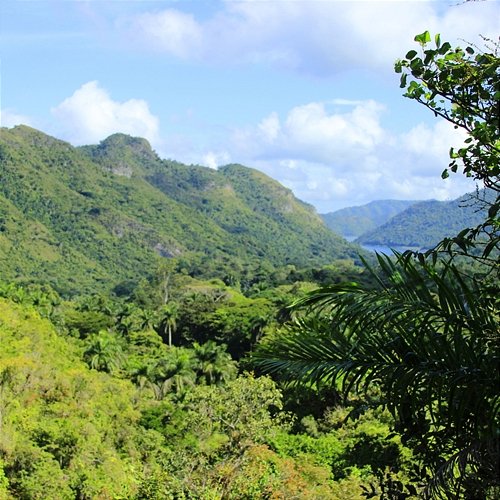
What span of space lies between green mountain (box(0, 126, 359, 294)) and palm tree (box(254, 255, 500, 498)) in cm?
9221

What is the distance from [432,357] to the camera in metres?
3.54

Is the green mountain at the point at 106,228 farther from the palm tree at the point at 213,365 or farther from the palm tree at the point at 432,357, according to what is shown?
the palm tree at the point at 432,357

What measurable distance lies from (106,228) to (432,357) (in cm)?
13917

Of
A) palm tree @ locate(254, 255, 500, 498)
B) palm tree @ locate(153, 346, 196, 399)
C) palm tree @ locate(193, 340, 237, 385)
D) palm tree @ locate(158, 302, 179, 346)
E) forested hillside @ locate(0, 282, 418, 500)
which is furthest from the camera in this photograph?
palm tree @ locate(158, 302, 179, 346)

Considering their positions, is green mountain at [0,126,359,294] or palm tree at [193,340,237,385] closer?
palm tree at [193,340,237,385]

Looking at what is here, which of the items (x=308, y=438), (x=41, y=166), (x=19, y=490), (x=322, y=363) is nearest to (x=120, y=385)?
(x=308, y=438)

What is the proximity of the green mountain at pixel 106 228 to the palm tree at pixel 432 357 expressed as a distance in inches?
3630

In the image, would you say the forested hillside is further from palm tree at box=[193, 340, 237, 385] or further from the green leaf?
the green leaf

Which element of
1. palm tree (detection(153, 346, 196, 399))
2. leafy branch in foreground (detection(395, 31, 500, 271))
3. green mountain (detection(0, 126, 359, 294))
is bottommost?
palm tree (detection(153, 346, 196, 399))

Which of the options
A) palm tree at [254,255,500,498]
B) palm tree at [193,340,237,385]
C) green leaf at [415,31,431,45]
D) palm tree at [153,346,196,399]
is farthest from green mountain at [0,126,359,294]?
green leaf at [415,31,431,45]

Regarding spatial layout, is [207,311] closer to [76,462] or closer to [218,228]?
[76,462]

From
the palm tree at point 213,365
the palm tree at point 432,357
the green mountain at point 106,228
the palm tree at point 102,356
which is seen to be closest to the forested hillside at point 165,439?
the palm tree at point 102,356

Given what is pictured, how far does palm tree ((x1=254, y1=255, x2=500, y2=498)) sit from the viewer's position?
3260 millimetres

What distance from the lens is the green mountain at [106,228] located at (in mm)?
113875
